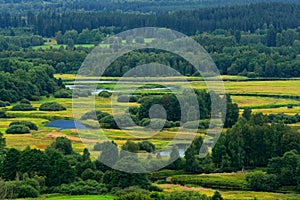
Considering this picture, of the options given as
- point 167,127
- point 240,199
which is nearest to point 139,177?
point 240,199

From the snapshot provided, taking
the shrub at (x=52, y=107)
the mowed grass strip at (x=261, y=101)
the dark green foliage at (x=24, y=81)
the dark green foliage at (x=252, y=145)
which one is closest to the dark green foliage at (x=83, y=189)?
the dark green foliage at (x=252, y=145)

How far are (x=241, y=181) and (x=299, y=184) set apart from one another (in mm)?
3363

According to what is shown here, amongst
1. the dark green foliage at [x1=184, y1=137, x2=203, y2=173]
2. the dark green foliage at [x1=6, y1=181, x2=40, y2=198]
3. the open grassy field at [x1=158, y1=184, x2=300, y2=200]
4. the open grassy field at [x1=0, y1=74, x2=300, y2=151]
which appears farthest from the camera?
the open grassy field at [x1=0, y1=74, x2=300, y2=151]

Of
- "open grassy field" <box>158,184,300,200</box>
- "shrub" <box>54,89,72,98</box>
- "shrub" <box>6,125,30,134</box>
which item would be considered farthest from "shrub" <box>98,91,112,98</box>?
"open grassy field" <box>158,184,300,200</box>

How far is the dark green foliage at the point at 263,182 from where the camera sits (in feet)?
167

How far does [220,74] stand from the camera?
111375 millimetres

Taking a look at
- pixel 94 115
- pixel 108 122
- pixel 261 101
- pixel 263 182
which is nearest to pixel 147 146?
pixel 263 182

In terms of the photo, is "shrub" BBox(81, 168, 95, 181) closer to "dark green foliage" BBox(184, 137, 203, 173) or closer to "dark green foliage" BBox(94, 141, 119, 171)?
"dark green foliage" BBox(94, 141, 119, 171)

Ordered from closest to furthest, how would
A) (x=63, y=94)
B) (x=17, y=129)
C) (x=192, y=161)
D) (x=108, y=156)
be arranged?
(x=108, y=156) → (x=192, y=161) → (x=17, y=129) → (x=63, y=94)

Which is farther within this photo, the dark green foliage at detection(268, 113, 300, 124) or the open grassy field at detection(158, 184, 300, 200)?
the dark green foliage at detection(268, 113, 300, 124)

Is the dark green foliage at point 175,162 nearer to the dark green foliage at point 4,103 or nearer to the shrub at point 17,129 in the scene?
the shrub at point 17,129

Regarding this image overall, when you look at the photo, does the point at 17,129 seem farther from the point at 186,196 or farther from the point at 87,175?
the point at 186,196

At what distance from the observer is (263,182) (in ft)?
168

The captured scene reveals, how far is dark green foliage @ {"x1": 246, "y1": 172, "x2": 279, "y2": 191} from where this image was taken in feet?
167
